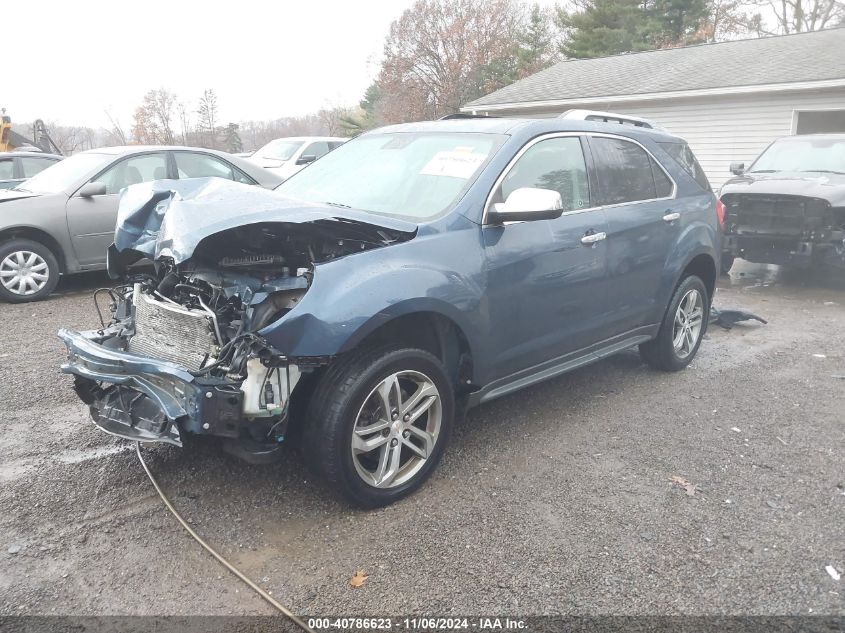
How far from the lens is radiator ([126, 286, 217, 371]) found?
306 centimetres

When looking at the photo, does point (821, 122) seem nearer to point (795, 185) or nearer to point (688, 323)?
point (795, 185)

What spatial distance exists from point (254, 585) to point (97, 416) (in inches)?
52.4

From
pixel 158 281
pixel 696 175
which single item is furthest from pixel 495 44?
pixel 158 281

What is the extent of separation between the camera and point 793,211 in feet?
27.4

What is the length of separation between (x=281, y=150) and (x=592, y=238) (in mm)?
12076

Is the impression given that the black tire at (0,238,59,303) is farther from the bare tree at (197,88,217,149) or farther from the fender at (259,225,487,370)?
the bare tree at (197,88,217,149)

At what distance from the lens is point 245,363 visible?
286 centimetres

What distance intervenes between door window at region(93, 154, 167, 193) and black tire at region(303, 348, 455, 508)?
5.89m

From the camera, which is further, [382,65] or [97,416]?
[382,65]

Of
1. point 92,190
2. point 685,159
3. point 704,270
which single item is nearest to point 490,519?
point 704,270

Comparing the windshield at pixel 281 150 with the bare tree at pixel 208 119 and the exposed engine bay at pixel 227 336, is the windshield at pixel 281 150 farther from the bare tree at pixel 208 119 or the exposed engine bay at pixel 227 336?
the bare tree at pixel 208 119

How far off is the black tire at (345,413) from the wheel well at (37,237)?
19.0 ft

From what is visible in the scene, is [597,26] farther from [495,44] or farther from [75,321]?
[75,321]

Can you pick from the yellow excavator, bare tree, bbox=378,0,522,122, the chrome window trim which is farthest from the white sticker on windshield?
bare tree, bbox=378,0,522,122
